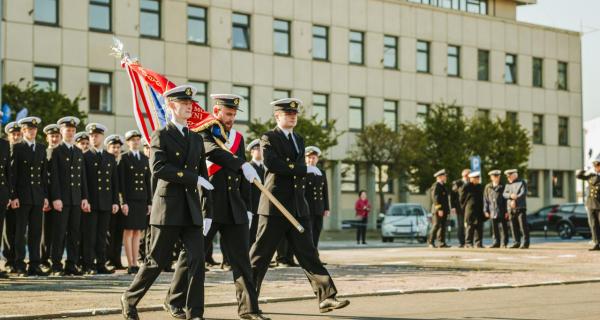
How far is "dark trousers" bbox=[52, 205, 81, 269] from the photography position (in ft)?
49.8

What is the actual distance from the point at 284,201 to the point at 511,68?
51.2 meters

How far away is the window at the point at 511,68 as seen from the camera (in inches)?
2338

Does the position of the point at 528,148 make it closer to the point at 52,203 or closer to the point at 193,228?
the point at 52,203

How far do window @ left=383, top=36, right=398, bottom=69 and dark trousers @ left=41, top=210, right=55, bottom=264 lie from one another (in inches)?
1523

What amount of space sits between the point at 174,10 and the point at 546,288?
33675 millimetres

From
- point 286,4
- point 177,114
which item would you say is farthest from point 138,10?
point 177,114

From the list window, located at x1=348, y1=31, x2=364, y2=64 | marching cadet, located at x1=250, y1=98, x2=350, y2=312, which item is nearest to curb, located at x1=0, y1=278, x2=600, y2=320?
marching cadet, located at x1=250, y1=98, x2=350, y2=312

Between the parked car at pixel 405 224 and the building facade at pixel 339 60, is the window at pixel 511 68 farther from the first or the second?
the parked car at pixel 405 224

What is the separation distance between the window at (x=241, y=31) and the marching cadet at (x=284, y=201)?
37.0 metres

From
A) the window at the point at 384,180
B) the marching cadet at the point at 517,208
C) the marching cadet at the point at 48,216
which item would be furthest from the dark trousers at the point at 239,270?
the window at the point at 384,180

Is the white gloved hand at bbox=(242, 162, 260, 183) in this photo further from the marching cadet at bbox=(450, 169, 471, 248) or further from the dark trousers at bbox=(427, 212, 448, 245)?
the marching cadet at bbox=(450, 169, 471, 248)

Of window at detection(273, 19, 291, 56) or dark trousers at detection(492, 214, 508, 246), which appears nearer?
dark trousers at detection(492, 214, 508, 246)

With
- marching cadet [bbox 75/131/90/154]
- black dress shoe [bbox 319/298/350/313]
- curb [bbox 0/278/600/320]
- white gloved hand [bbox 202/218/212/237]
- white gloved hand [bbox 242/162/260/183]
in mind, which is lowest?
curb [bbox 0/278/600/320]

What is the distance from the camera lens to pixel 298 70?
4953 cm
